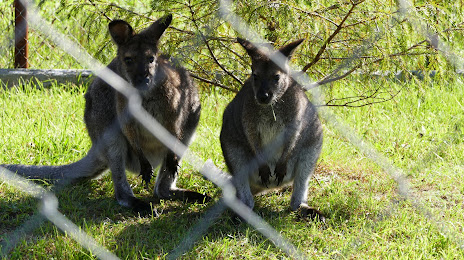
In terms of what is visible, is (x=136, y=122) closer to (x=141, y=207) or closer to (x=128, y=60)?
(x=128, y=60)

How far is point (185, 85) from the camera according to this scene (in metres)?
3.57

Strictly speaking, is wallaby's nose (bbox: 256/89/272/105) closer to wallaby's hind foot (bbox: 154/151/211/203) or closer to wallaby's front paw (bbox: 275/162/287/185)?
wallaby's front paw (bbox: 275/162/287/185)

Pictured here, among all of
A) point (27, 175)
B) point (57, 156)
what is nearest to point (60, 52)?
point (57, 156)

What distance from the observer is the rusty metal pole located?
5141mm

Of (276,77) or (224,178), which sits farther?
(224,178)

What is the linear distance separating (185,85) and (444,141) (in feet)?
6.78

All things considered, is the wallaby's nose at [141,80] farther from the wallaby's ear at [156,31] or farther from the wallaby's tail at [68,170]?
the wallaby's tail at [68,170]

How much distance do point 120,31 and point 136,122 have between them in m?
0.54

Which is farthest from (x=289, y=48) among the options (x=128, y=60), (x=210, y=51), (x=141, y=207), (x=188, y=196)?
(x=141, y=207)

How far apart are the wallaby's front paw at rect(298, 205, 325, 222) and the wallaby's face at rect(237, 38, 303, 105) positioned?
0.64 metres

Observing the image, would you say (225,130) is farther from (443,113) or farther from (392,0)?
(443,113)

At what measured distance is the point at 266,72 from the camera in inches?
126

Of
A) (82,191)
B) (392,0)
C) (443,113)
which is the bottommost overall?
(82,191)

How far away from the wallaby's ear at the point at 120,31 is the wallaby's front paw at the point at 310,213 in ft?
4.62
